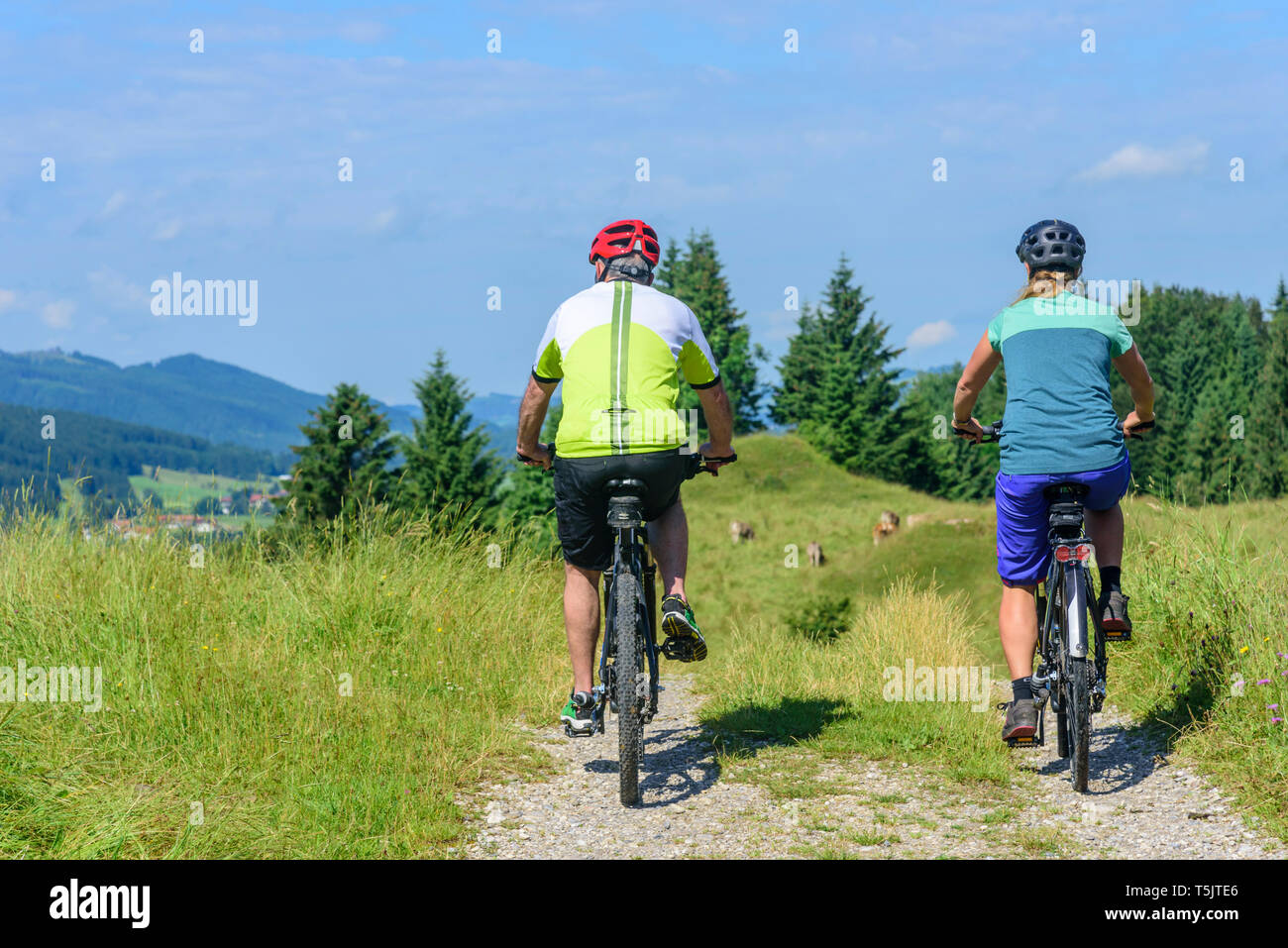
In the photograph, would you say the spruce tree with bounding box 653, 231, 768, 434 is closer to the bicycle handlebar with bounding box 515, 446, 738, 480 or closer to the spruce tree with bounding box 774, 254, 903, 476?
the spruce tree with bounding box 774, 254, 903, 476

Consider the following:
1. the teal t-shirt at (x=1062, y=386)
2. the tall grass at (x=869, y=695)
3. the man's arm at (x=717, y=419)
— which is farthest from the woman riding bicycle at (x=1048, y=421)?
the man's arm at (x=717, y=419)

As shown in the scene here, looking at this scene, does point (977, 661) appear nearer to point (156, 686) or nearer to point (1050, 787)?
point (1050, 787)

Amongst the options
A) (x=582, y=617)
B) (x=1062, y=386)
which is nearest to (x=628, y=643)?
(x=582, y=617)

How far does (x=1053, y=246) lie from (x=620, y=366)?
77.4 inches

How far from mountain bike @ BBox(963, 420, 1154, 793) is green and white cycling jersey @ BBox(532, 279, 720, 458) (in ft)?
5.18

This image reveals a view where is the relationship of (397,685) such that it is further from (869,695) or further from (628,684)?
(869,695)

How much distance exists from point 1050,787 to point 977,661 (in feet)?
7.00

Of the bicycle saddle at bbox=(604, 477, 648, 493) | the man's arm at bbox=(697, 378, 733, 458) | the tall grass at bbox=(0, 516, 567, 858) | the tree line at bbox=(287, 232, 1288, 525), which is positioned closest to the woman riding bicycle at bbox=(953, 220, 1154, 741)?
the man's arm at bbox=(697, 378, 733, 458)

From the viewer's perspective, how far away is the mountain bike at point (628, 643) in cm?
439

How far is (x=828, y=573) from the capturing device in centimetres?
3962

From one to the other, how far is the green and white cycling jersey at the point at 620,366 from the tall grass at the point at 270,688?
1.58 metres

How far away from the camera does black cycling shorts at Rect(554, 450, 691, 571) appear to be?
14.6 feet

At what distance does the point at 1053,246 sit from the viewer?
4.68 metres
